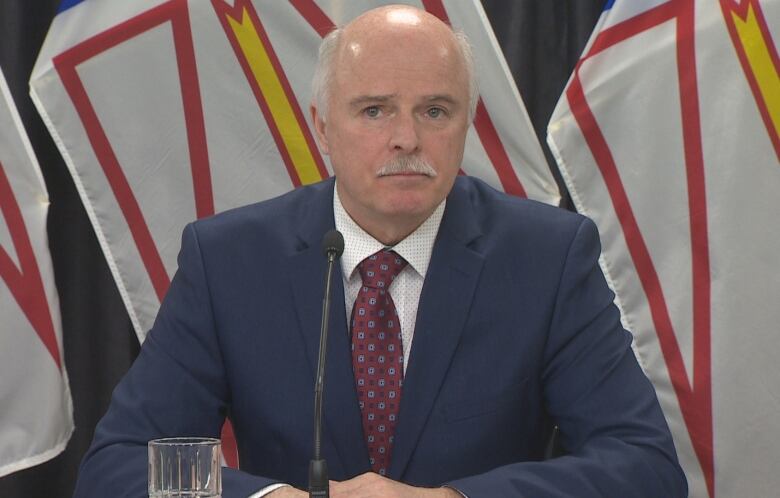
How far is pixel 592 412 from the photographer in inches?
83.5

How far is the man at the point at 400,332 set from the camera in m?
2.14

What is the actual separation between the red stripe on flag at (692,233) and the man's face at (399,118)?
759 millimetres

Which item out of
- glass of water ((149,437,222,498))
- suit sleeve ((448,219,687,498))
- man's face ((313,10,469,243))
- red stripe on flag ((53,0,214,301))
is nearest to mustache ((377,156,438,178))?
man's face ((313,10,469,243))

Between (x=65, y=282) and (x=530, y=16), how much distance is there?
1.50 meters

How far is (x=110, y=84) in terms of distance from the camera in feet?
9.81

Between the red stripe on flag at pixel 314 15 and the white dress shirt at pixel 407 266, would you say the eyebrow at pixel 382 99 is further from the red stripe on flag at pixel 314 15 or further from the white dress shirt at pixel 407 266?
the red stripe on flag at pixel 314 15

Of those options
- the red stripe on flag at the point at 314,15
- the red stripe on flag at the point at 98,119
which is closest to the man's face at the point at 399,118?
the red stripe on flag at the point at 314,15

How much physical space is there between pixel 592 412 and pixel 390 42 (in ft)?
2.70

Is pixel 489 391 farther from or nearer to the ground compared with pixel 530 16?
nearer to the ground

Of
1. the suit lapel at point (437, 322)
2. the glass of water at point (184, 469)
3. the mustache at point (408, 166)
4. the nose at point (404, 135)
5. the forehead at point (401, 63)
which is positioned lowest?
the glass of water at point (184, 469)

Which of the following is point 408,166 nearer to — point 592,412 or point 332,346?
point 332,346

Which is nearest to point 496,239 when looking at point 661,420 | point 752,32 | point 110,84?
point 661,420

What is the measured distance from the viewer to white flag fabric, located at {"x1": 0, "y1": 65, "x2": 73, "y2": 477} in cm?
294

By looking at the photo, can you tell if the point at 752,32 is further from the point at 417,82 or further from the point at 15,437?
the point at 15,437
